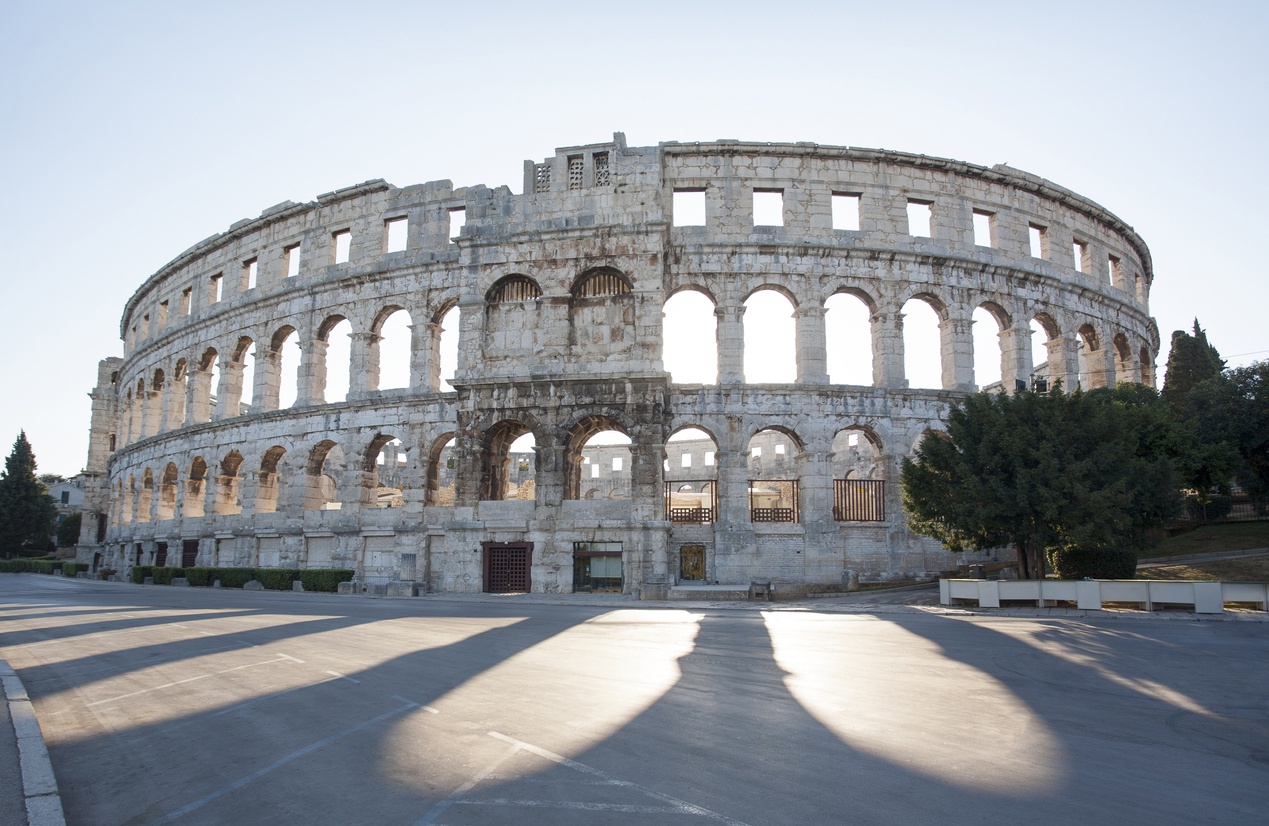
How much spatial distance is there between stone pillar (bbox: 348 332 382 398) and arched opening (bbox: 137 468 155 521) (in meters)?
18.0

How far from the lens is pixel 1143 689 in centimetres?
894

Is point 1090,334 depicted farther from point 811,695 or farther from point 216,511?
point 216,511

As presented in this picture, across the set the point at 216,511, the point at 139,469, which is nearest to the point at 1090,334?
the point at 216,511

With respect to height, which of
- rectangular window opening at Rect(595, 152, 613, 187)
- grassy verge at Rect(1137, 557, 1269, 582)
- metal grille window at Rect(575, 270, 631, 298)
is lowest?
grassy verge at Rect(1137, 557, 1269, 582)

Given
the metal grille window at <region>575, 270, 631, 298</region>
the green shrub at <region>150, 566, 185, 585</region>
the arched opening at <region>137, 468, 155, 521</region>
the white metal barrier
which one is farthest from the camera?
the arched opening at <region>137, 468, 155, 521</region>

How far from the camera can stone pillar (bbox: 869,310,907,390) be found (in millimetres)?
28312

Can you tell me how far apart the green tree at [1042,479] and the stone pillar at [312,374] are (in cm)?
2467

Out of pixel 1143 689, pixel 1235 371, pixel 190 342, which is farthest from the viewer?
pixel 190 342

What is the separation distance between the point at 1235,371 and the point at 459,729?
3166 cm

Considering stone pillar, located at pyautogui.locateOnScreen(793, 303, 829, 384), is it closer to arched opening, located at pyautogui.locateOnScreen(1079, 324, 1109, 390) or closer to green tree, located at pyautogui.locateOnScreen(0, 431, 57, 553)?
arched opening, located at pyautogui.locateOnScreen(1079, 324, 1109, 390)

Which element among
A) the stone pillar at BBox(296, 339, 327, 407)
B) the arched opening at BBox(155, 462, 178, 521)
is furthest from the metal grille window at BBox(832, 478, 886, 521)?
the arched opening at BBox(155, 462, 178, 521)

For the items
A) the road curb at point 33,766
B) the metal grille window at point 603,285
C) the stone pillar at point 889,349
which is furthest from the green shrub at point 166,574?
the stone pillar at point 889,349

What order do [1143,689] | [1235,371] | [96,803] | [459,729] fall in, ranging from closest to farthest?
[96,803]
[459,729]
[1143,689]
[1235,371]

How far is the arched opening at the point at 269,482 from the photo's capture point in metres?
33.2
